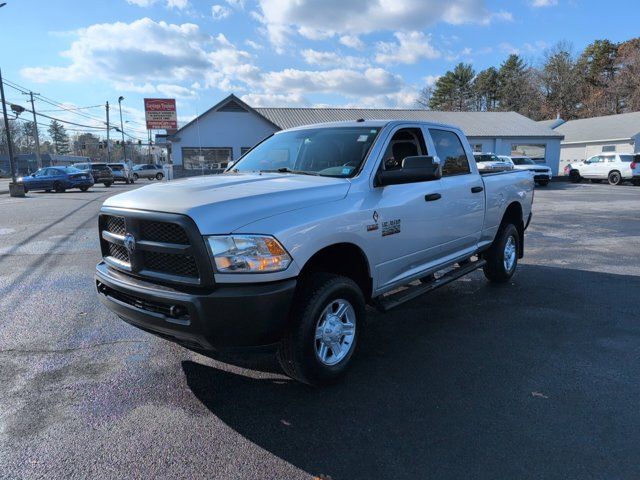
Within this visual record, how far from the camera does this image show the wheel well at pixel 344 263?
11.3 feet

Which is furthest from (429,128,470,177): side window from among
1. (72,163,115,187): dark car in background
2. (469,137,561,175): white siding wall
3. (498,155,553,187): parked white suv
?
(72,163,115,187): dark car in background

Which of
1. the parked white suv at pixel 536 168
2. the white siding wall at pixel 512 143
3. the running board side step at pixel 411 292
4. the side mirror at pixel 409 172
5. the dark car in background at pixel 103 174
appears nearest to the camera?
the side mirror at pixel 409 172

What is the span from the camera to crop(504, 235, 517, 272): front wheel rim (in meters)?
6.34

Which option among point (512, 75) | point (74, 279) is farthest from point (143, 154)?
point (74, 279)

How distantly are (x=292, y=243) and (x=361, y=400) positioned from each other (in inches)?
50.0

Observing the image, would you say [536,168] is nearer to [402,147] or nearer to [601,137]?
[601,137]

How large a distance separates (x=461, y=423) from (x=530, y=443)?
41cm

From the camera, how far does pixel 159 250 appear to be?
305 cm

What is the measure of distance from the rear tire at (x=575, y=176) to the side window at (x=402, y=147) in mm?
31684

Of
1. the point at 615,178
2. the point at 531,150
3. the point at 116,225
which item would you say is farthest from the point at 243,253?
the point at 531,150

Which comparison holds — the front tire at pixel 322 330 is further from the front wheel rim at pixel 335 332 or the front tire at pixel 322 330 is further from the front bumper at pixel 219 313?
the front bumper at pixel 219 313

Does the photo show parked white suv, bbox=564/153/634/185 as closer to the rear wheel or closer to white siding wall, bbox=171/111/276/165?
the rear wheel

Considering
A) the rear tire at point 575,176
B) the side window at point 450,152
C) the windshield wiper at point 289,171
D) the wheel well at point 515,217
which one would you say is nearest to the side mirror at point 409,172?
the windshield wiper at point 289,171

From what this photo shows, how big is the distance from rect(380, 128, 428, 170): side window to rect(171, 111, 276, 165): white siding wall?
26.9 metres
